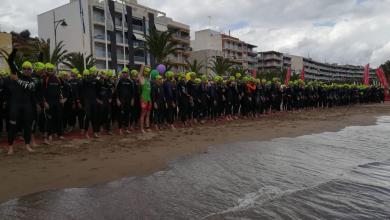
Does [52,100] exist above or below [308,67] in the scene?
below

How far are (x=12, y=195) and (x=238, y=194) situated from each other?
272cm

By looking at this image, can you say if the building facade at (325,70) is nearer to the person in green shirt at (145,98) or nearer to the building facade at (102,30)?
the building facade at (102,30)

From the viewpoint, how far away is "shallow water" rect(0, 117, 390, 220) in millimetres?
3930

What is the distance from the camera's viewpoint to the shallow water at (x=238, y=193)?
3.93 m

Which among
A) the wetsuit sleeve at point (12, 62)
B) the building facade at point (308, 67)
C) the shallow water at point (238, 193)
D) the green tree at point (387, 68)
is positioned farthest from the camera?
the building facade at point (308, 67)

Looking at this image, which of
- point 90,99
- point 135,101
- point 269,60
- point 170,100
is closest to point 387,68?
point 269,60

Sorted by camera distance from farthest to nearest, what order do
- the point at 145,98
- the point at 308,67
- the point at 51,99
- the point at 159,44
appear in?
the point at 308,67 < the point at 159,44 < the point at 145,98 < the point at 51,99

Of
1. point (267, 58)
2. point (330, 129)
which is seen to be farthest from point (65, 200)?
point (267, 58)

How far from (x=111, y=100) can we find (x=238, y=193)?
6880 mm

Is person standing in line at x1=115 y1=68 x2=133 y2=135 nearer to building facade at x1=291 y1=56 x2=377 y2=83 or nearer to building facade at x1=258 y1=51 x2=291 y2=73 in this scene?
building facade at x1=258 y1=51 x2=291 y2=73

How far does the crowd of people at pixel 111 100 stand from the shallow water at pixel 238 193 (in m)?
3.59

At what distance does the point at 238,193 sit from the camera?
183 inches

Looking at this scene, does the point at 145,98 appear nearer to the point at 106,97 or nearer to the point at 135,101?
the point at 135,101

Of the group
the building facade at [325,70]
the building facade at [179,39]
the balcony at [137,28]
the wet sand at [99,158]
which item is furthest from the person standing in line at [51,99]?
the building facade at [325,70]
